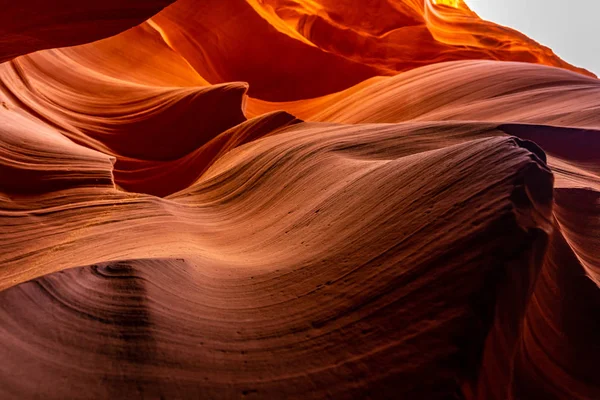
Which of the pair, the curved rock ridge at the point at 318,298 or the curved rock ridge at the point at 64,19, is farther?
the curved rock ridge at the point at 64,19

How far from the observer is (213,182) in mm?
2330

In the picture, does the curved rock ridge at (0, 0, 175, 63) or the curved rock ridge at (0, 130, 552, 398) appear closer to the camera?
the curved rock ridge at (0, 130, 552, 398)

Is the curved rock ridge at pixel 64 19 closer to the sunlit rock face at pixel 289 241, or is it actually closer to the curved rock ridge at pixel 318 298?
the sunlit rock face at pixel 289 241

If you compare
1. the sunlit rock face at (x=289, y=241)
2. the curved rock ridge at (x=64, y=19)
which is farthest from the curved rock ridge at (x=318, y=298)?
the curved rock ridge at (x=64, y=19)

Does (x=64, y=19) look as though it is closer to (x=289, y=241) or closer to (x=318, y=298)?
(x=289, y=241)

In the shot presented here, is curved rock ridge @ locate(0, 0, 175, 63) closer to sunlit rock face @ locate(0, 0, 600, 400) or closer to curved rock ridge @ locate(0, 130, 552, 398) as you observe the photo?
sunlit rock face @ locate(0, 0, 600, 400)

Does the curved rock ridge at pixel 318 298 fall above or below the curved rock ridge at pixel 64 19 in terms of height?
below

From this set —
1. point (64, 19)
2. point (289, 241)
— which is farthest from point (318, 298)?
point (64, 19)

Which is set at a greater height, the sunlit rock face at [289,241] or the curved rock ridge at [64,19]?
the curved rock ridge at [64,19]

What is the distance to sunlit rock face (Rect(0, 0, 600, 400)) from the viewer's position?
95 centimetres

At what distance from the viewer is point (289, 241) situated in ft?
4.95

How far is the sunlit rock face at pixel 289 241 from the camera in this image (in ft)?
3.12

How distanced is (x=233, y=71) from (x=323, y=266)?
416cm

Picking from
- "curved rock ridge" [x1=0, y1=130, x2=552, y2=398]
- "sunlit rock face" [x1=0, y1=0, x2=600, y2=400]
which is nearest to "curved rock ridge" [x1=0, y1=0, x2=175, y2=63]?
"sunlit rock face" [x1=0, y1=0, x2=600, y2=400]
